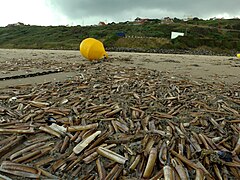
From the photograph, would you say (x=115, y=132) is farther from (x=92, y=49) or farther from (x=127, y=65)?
(x=92, y=49)

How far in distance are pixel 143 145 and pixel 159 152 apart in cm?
23

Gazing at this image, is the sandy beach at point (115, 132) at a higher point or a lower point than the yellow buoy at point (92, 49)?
lower

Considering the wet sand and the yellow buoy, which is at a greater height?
the yellow buoy

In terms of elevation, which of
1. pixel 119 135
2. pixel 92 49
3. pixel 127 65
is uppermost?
pixel 92 49

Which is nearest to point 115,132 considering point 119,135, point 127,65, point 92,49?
point 119,135

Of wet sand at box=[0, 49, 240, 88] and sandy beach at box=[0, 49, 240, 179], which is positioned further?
wet sand at box=[0, 49, 240, 88]

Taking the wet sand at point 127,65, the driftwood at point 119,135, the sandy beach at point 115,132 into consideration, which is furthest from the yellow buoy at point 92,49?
the driftwood at point 119,135

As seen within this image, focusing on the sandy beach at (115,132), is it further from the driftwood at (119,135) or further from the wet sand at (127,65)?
the wet sand at (127,65)

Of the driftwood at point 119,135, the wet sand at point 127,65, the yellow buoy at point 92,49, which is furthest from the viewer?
the yellow buoy at point 92,49

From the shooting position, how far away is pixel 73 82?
5.93 meters

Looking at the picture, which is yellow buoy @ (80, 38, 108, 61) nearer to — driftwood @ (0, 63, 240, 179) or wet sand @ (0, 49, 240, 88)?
wet sand @ (0, 49, 240, 88)

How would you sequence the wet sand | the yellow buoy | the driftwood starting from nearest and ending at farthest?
the driftwood
the wet sand
the yellow buoy

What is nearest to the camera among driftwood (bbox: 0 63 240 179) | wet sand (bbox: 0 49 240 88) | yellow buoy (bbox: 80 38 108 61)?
driftwood (bbox: 0 63 240 179)

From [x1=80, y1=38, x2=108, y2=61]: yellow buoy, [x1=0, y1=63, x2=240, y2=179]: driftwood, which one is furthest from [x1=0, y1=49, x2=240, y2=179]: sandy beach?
[x1=80, y1=38, x2=108, y2=61]: yellow buoy
